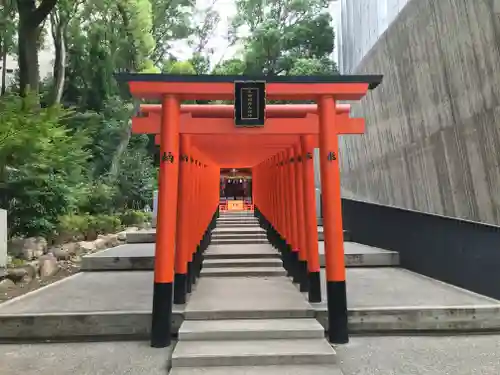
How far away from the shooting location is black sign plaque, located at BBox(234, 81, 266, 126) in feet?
13.8

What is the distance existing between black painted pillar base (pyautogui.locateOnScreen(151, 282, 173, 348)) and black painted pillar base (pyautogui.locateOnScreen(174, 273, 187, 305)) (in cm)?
80

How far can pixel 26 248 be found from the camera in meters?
7.25

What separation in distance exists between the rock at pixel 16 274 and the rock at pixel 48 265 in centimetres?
58

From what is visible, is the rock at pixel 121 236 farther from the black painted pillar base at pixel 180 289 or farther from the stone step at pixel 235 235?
the black painted pillar base at pixel 180 289

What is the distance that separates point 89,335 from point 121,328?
357mm

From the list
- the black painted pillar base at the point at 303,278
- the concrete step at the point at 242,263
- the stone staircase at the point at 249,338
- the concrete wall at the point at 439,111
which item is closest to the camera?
the stone staircase at the point at 249,338

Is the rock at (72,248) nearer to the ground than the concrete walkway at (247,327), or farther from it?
farther from it

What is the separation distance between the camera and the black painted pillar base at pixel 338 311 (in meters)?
4.22

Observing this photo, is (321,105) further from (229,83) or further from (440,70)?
(440,70)

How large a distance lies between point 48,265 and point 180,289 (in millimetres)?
3565

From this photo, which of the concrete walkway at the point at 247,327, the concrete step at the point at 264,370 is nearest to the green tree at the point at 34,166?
the concrete walkway at the point at 247,327

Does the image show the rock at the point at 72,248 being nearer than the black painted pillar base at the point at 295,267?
No

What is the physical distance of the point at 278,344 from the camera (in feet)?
12.9

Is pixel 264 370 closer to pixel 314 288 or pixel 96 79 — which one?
pixel 314 288
